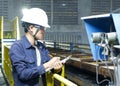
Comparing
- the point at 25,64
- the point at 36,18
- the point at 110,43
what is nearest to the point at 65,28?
the point at 110,43

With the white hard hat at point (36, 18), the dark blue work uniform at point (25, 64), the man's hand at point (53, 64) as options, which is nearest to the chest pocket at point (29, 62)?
the dark blue work uniform at point (25, 64)

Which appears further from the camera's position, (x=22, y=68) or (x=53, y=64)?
(x=53, y=64)

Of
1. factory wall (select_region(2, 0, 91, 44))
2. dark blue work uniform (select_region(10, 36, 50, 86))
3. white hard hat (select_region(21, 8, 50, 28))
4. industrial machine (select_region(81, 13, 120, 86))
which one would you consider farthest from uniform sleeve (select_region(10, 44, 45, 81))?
factory wall (select_region(2, 0, 91, 44))

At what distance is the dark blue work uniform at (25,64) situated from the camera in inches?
86.3

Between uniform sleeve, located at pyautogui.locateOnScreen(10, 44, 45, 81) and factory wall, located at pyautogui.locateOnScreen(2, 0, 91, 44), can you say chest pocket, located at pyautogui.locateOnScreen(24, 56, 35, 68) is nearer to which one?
uniform sleeve, located at pyautogui.locateOnScreen(10, 44, 45, 81)

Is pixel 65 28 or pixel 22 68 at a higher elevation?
pixel 65 28

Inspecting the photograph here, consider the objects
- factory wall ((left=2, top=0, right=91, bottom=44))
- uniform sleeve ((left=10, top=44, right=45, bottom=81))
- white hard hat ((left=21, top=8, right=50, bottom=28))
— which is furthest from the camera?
factory wall ((left=2, top=0, right=91, bottom=44))

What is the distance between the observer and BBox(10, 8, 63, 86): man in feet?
7.22

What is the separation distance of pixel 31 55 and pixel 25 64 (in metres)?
0.12

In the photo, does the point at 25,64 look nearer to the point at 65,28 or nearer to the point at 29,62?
the point at 29,62

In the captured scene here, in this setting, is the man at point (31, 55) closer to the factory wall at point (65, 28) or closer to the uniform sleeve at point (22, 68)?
the uniform sleeve at point (22, 68)

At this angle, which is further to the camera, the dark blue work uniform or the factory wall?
the factory wall

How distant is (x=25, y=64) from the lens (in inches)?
87.7

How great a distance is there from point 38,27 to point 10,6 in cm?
1391
